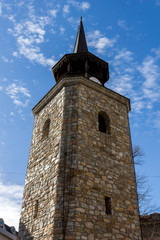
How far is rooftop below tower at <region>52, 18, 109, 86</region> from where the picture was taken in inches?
492

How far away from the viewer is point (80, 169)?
8.56 meters

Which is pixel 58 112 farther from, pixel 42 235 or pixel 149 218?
pixel 149 218

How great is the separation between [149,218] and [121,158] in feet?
12.5

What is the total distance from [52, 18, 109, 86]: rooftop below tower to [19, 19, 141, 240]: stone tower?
6.9 inches

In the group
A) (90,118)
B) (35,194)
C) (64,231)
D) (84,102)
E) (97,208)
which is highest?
(84,102)

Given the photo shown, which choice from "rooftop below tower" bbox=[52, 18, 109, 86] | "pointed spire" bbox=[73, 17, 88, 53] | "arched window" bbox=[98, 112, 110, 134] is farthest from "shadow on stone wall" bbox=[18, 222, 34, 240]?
"pointed spire" bbox=[73, 17, 88, 53]

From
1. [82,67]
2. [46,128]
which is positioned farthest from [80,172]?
[82,67]

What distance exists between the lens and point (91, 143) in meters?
9.46

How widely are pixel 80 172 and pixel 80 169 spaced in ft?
0.34

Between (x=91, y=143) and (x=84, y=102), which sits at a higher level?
(x=84, y=102)

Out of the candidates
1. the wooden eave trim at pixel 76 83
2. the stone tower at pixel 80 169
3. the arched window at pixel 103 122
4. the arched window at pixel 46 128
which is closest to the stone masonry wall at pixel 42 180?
the stone tower at pixel 80 169

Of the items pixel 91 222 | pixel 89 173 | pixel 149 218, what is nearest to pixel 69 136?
pixel 89 173

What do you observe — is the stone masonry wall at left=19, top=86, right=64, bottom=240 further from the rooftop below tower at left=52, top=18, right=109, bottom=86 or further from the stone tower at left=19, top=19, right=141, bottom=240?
the rooftop below tower at left=52, top=18, right=109, bottom=86

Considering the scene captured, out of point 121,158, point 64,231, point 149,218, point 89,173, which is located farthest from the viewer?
point 149,218
